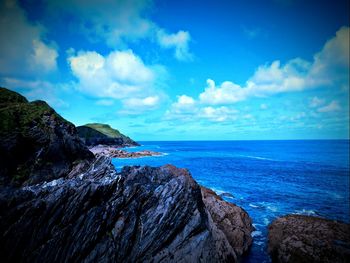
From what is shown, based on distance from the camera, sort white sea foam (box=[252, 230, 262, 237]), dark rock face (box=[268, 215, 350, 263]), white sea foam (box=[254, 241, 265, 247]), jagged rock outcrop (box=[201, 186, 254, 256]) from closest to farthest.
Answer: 1. dark rock face (box=[268, 215, 350, 263])
2. jagged rock outcrop (box=[201, 186, 254, 256])
3. white sea foam (box=[254, 241, 265, 247])
4. white sea foam (box=[252, 230, 262, 237])

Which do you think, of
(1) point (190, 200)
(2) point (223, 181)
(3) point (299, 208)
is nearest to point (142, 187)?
(1) point (190, 200)

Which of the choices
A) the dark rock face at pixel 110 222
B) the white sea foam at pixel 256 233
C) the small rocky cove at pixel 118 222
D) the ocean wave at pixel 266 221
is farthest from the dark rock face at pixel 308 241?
the dark rock face at pixel 110 222

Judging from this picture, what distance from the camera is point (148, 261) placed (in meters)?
17.4

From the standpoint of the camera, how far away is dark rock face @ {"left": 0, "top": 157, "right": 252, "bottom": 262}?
15.6 m

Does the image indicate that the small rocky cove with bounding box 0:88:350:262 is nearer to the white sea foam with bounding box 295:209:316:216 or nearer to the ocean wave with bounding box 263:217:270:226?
the ocean wave with bounding box 263:217:270:226

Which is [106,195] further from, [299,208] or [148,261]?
[299,208]

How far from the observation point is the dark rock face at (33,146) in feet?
86.3

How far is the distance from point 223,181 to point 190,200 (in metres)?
43.4

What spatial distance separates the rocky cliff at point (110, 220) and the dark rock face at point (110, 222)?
0.22 feet

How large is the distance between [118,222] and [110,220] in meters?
0.78

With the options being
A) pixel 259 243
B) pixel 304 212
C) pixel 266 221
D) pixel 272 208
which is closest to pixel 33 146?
pixel 259 243

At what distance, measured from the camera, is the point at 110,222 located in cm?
1814

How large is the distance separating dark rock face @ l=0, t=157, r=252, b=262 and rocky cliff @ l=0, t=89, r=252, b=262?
2.7 inches

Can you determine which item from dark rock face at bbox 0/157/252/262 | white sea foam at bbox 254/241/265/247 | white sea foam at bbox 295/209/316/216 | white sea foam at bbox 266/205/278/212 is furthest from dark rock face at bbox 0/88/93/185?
white sea foam at bbox 295/209/316/216
